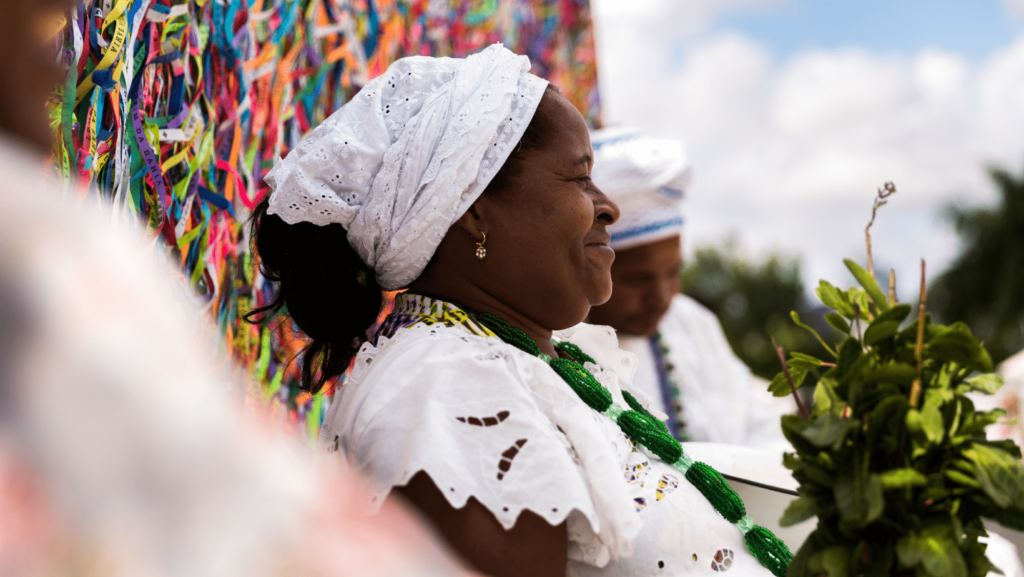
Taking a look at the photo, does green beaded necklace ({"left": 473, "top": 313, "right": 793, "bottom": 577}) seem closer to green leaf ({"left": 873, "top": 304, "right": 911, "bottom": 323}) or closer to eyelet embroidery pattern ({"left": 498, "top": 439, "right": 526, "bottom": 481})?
eyelet embroidery pattern ({"left": 498, "top": 439, "right": 526, "bottom": 481})

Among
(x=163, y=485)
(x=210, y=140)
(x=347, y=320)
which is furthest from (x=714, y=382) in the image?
(x=163, y=485)

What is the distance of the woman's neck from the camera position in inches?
74.2

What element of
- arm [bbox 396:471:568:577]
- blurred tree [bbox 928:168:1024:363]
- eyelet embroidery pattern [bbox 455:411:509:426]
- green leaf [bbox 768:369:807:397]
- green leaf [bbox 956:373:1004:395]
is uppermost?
green leaf [bbox 956:373:1004:395]

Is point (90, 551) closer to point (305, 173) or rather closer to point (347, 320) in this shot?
point (305, 173)

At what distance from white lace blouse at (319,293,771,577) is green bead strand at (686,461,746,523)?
2 cm

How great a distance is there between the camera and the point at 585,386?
177 centimetres

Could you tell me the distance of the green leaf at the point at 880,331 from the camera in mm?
1208

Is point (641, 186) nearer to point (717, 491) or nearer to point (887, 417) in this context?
point (717, 491)

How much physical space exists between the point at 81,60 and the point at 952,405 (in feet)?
4.97

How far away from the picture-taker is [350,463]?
1.50 m

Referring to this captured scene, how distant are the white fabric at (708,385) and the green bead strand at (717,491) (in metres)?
1.77

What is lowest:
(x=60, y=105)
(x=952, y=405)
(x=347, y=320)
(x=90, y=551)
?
(x=347, y=320)

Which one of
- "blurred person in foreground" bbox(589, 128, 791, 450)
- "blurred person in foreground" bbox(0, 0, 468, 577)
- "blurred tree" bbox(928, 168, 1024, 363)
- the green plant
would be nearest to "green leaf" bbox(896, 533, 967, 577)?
the green plant

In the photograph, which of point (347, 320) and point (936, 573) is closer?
point (936, 573)
